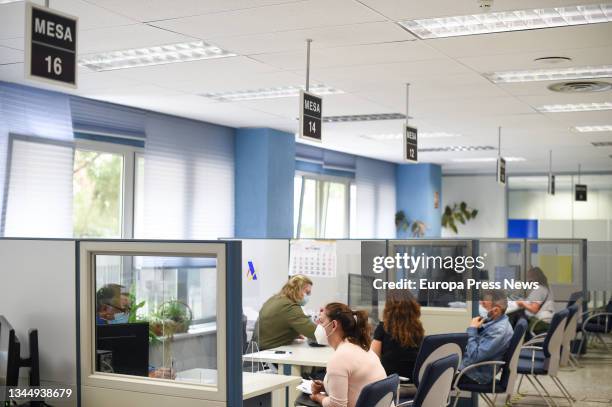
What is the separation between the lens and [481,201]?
1634cm

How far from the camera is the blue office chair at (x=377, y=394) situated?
343cm

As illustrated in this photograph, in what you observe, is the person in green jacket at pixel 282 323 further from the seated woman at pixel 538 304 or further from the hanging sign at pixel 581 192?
the hanging sign at pixel 581 192

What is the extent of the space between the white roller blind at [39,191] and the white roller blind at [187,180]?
1.17m

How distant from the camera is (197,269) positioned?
135 inches

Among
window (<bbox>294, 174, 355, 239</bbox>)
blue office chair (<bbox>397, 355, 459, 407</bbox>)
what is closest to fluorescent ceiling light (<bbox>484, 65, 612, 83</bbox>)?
blue office chair (<bbox>397, 355, 459, 407</bbox>)

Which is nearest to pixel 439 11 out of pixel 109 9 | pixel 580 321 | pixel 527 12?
pixel 527 12

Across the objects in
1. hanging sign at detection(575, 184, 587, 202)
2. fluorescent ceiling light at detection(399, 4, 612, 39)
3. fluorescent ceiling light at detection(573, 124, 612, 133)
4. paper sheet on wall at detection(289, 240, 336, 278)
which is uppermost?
fluorescent ceiling light at detection(399, 4, 612, 39)

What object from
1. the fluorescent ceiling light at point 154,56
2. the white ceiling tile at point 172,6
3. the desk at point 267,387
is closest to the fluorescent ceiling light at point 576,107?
the fluorescent ceiling light at point 154,56

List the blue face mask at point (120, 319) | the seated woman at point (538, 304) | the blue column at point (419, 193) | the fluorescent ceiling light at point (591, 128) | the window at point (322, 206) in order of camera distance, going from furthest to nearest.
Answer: the blue column at point (419, 193) < the window at point (322, 206) < the fluorescent ceiling light at point (591, 128) < the seated woman at point (538, 304) < the blue face mask at point (120, 319)

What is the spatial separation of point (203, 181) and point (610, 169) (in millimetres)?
9140

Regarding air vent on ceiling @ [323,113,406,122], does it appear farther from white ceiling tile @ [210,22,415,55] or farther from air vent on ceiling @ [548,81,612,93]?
white ceiling tile @ [210,22,415,55]

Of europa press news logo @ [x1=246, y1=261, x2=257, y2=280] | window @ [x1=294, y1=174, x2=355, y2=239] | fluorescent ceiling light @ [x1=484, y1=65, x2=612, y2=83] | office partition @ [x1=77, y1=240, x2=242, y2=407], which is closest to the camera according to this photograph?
office partition @ [x1=77, y1=240, x2=242, y2=407]

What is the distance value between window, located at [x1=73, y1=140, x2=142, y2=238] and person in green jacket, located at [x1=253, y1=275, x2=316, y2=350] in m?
2.42

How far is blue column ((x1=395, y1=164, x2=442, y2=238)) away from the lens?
1482 cm
